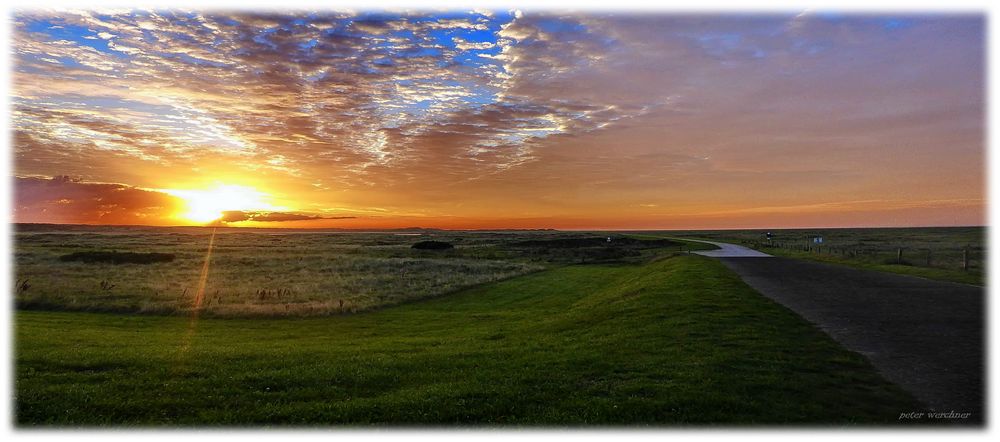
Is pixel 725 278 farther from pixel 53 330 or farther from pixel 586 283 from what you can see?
pixel 53 330

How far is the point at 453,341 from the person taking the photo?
62.1ft

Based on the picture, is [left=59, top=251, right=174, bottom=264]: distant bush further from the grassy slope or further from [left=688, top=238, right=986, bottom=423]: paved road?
[left=688, top=238, right=986, bottom=423]: paved road

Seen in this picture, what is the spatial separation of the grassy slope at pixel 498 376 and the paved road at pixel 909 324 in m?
0.76

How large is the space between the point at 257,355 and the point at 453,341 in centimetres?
655

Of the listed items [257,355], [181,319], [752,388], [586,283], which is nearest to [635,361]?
[752,388]

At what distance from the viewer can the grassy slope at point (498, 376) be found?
9.41 m

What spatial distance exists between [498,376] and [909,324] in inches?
521

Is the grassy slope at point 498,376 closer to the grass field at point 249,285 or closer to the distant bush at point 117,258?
the grass field at point 249,285

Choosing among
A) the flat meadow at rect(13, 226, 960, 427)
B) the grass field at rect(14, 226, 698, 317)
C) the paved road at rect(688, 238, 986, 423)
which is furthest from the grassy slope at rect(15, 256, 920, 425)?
the grass field at rect(14, 226, 698, 317)

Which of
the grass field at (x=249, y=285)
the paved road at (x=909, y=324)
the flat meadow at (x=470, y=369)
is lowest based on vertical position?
the grass field at (x=249, y=285)

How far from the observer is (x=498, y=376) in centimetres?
1182

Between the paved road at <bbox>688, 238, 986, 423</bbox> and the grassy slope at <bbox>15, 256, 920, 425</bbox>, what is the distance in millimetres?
762

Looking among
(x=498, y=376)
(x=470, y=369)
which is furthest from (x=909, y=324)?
(x=470, y=369)

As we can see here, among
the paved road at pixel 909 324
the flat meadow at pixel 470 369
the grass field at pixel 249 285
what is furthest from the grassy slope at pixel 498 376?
the grass field at pixel 249 285
